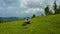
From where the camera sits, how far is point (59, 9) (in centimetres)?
10475

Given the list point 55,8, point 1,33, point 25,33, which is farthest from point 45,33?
point 55,8

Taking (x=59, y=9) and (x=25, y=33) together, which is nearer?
(x=25, y=33)

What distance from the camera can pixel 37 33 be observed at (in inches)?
1307

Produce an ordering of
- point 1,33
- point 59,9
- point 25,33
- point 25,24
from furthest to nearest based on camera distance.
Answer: point 59,9 < point 25,24 < point 1,33 < point 25,33

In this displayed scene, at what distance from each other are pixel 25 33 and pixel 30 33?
1036mm

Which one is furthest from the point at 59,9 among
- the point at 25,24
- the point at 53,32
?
the point at 53,32

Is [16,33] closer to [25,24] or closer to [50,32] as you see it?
[50,32]

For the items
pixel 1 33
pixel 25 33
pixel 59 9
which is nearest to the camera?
pixel 25 33

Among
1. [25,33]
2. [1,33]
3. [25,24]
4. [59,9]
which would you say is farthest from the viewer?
[59,9]

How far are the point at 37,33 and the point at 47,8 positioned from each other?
76015 millimetres

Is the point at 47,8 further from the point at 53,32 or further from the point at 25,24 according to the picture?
the point at 53,32

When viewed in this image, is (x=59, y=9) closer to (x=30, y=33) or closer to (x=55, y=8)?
(x=55, y=8)

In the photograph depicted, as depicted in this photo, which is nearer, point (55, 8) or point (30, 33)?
point (30, 33)

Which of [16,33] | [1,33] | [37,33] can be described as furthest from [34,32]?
[1,33]
